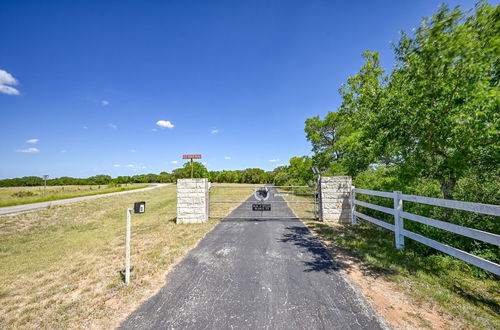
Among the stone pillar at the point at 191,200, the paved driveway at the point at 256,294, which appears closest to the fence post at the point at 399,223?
the paved driveway at the point at 256,294

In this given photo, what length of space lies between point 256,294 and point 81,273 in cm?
387

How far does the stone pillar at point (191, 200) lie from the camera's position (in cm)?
808

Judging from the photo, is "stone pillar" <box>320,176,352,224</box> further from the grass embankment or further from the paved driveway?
the grass embankment

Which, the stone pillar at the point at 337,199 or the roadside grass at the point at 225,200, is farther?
the roadside grass at the point at 225,200

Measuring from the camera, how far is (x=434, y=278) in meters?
3.42

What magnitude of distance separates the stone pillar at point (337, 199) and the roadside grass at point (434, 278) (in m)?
2.30

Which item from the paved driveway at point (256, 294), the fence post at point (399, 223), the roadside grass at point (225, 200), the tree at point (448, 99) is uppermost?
the tree at point (448, 99)

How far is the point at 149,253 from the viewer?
490cm

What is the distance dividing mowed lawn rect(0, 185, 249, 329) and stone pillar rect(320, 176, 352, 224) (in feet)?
16.1

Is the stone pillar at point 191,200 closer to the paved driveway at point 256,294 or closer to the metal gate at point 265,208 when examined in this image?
the metal gate at point 265,208

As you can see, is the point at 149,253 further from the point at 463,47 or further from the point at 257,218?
the point at 463,47

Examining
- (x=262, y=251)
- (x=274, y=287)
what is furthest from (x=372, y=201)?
(x=274, y=287)

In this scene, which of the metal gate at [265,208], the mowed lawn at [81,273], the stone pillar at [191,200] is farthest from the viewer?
the metal gate at [265,208]

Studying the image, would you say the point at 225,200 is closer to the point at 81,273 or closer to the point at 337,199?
the point at 337,199
